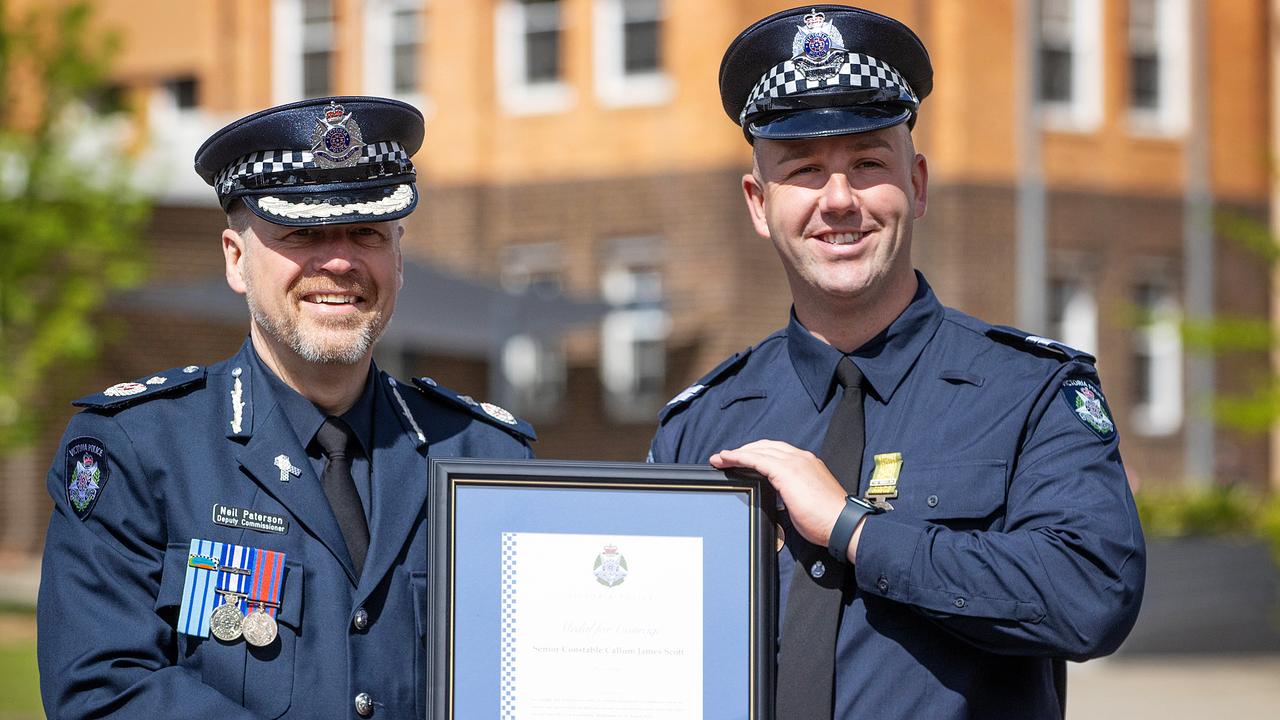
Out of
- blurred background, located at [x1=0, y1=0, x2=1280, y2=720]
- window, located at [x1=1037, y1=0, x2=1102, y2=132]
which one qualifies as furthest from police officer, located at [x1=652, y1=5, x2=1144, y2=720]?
window, located at [x1=1037, y1=0, x2=1102, y2=132]

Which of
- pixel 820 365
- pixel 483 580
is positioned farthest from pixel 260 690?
pixel 820 365

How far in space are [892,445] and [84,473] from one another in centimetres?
151

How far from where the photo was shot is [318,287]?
3693 mm

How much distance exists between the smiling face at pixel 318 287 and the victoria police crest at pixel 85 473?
0.42m

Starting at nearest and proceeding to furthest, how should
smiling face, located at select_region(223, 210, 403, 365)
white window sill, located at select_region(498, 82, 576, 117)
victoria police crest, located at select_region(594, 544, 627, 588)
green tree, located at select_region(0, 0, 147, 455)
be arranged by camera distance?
victoria police crest, located at select_region(594, 544, 627, 588), smiling face, located at select_region(223, 210, 403, 365), green tree, located at select_region(0, 0, 147, 455), white window sill, located at select_region(498, 82, 576, 117)

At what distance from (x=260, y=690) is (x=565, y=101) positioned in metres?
20.9

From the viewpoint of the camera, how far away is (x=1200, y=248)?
2514 cm

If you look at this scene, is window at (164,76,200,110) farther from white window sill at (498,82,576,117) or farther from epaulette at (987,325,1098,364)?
epaulette at (987,325,1098,364)

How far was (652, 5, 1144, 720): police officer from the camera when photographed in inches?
129

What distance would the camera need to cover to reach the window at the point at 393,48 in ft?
82.6

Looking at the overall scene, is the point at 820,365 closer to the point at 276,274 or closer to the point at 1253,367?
the point at 276,274

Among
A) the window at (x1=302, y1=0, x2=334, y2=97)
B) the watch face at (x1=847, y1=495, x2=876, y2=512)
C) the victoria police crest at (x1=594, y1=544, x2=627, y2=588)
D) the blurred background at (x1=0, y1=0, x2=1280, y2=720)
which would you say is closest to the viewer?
the watch face at (x1=847, y1=495, x2=876, y2=512)

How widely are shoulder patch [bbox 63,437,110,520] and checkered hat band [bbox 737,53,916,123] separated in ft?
4.67

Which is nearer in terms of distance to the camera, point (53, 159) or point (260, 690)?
point (260, 690)
